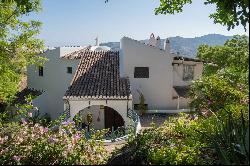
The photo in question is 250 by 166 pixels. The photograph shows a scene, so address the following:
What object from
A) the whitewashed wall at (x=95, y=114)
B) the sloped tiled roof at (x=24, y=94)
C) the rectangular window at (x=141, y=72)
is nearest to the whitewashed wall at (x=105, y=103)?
the whitewashed wall at (x=95, y=114)

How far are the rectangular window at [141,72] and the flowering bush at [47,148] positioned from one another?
19.6 m

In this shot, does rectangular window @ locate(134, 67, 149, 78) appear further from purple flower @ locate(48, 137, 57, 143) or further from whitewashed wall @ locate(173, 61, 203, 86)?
purple flower @ locate(48, 137, 57, 143)

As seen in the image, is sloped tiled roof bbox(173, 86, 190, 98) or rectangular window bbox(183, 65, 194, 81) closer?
sloped tiled roof bbox(173, 86, 190, 98)

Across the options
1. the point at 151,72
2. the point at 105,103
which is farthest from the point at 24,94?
the point at 105,103

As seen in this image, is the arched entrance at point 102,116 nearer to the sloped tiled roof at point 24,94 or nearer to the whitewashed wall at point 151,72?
the whitewashed wall at point 151,72

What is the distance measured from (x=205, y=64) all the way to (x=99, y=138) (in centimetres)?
2517

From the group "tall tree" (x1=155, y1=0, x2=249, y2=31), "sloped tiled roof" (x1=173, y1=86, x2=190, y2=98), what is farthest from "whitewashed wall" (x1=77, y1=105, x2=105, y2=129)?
"tall tree" (x1=155, y1=0, x2=249, y2=31)

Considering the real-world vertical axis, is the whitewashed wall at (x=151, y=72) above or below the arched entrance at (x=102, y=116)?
above

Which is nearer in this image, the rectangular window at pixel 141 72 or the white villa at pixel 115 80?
the white villa at pixel 115 80

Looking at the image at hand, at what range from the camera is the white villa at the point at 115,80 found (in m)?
25.2

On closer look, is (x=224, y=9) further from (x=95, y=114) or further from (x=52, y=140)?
(x=95, y=114)

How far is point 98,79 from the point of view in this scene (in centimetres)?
2736

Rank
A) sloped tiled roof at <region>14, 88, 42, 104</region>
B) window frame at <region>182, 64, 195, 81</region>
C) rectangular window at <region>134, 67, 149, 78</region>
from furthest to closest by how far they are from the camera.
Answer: sloped tiled roof at <region>14, 88, 42, 104</region> → window frame at <region>182, 64, 195, 81</region> → rectangular window at <region>134, 67, 149, 78</region>

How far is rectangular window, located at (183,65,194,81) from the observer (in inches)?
1245
